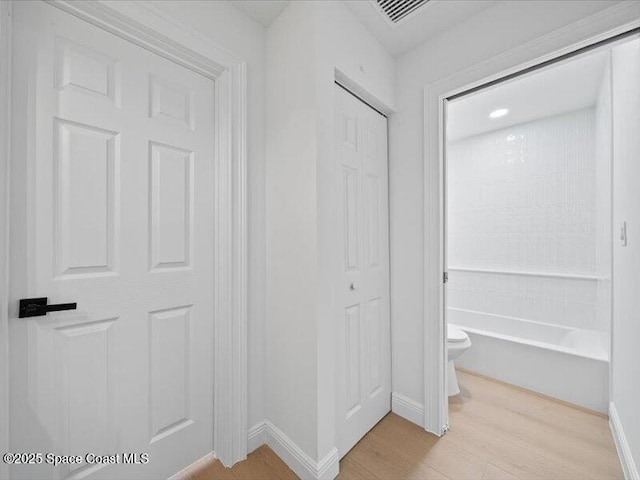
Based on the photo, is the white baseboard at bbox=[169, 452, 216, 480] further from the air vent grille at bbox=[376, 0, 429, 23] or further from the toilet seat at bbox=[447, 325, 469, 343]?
the air vent grille at bbox=[376, 0, 429, 23]

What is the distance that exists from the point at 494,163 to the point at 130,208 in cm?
338

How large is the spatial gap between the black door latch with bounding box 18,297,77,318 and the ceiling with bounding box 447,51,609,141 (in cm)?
226

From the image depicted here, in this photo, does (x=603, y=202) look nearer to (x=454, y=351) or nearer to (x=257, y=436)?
(x=454, y=351)

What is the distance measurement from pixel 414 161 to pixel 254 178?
3.35 ft

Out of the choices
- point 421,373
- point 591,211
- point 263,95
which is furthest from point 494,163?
point 263,95

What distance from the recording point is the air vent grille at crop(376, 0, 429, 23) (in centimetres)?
146

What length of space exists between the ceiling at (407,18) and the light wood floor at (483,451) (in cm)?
237

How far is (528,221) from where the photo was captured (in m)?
2.81

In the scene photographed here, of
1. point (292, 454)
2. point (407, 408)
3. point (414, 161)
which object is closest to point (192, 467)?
point (292, 454)

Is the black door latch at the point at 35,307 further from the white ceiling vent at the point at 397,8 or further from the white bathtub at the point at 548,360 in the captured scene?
the white bathtub at the point at 548,360

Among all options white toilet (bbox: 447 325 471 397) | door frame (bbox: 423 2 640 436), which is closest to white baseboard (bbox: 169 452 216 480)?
door frame (bbox: 423 2 640 436)

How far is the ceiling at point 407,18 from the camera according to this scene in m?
1.45

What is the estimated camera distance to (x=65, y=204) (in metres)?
1.04

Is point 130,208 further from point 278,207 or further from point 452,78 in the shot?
point 452,78
